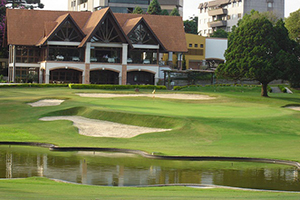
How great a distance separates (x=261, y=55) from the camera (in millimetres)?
A: 62688

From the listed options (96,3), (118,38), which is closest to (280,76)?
(118,38)

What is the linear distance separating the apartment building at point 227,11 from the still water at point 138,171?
10350cm

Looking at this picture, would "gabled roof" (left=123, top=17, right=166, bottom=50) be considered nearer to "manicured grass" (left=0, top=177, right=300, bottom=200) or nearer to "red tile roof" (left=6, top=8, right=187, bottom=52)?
"red tile roof" (left=6, top=8, right=187, bottom=52)

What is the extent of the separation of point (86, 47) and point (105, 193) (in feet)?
214

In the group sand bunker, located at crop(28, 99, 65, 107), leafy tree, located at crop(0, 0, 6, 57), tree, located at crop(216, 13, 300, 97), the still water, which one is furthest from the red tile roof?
the still water

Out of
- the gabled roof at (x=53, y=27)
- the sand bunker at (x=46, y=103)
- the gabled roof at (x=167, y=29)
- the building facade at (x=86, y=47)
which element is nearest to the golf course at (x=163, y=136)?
the sand bunker at (x=46, y=103)

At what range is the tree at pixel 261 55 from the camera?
61.2 meters

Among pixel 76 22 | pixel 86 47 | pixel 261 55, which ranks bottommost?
pixel 261 55

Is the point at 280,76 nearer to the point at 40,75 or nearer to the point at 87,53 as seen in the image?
the point at 87,53

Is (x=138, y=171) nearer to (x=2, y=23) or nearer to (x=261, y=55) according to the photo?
(x=261, y=55)

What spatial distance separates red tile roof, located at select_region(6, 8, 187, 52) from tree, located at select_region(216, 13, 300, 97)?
20516 mm

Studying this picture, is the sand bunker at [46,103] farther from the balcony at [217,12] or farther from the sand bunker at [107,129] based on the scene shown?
the balcony at [217,12]

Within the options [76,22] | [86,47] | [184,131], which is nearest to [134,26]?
[86,47]

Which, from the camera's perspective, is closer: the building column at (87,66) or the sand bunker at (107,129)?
the sand bunker at (107,129)
